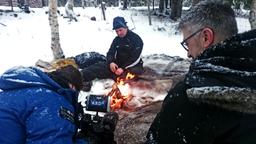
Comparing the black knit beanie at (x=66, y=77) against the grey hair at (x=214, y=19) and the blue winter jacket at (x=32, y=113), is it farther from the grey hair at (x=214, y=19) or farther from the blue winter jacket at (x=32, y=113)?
the grey hair at (x=214, y=19)

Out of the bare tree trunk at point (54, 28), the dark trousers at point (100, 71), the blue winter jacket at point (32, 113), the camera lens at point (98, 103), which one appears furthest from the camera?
the bare tree trunk at point (54, 28)

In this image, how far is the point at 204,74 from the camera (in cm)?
180

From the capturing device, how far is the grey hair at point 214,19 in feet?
7.11

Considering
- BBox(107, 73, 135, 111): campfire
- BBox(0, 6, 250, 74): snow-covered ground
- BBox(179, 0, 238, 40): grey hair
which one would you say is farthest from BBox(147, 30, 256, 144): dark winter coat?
BBox(0, 6, 250, 74): snow-covered ground

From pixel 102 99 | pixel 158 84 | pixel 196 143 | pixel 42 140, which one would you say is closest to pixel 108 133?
pixel 102 99

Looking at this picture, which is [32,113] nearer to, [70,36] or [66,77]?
[66,77]

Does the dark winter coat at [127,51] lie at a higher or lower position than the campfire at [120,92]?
higher

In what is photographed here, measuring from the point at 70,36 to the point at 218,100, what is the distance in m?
15.6

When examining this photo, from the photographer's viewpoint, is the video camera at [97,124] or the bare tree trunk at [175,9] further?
the bare tree trunk at [175,9]

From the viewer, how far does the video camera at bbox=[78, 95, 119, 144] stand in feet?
11.6

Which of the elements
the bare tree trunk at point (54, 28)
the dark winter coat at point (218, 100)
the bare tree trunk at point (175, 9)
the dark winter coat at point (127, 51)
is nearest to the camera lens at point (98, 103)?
the dark winter coat at point (218, 100)

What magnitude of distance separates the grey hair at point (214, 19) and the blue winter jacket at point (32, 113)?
1.13 metres

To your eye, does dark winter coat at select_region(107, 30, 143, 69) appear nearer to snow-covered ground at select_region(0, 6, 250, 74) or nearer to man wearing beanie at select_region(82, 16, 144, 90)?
man wearing beanie at select_region(82, 16, 144, 90)

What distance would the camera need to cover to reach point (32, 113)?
2.70 meters
